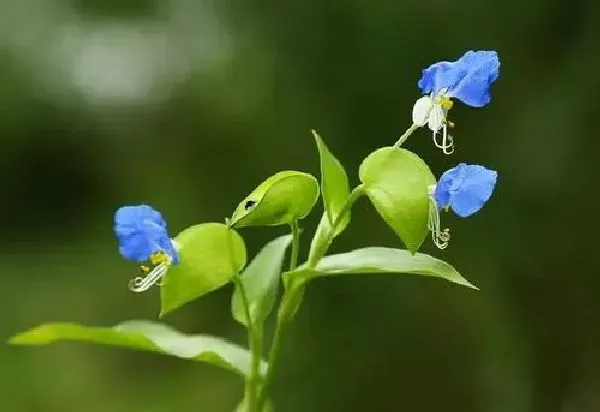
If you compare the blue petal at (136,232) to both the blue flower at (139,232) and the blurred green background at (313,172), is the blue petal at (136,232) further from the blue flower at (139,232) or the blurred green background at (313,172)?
the blurred green background at (313,172)

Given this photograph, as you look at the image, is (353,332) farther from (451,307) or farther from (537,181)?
(537,181)

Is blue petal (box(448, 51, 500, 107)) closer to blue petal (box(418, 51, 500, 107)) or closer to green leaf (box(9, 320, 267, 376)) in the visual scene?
blue petal (box(418, 51, 500, 107))

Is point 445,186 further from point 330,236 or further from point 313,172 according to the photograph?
point 313,172

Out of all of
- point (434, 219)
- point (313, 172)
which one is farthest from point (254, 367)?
point (313, 172)

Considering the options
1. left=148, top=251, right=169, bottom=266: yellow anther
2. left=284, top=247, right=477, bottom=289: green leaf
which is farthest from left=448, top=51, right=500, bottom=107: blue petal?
left=148, top=251, right=169, bottom=266: yellow anther

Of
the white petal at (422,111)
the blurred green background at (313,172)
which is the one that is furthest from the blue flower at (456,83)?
the blurred green background at (313,172)

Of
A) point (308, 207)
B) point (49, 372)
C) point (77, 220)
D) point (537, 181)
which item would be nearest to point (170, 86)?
point (77, 220)

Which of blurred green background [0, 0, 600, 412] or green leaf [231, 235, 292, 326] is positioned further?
blurred green background [0, 0, 600, 412]
